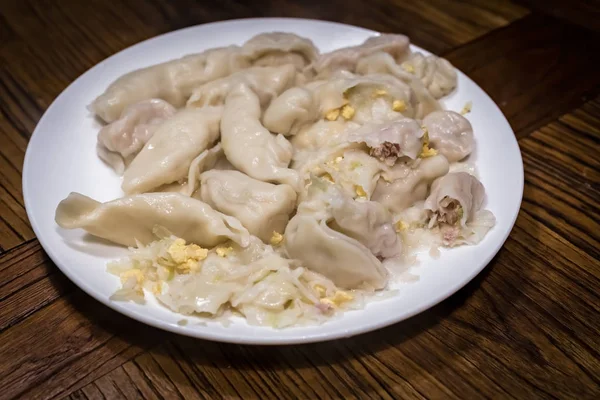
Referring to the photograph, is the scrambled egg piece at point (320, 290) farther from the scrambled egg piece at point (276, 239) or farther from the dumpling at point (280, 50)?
the dumpling at point (280, 50)

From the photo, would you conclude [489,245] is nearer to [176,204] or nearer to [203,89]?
[176,204]

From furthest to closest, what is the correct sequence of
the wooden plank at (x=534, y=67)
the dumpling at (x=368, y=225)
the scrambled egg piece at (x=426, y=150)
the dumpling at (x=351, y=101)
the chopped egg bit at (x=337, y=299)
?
1. the wooden plank at (x=534, y=67)
2. the dumpling at (x=351, y=101)
3. the scrambled egg piece at (x=426, y=150)
4. the dumpling at (x=368, y=225)
5. the chopped egg bit at (x=337, y=299)

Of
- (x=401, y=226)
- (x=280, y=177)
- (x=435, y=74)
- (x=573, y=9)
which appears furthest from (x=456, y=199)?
(x=573, y=9)

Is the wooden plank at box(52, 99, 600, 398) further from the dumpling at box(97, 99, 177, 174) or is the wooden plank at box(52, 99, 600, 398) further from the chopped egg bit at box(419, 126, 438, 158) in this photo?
the dumpling at box(97, 99, 177, 174)

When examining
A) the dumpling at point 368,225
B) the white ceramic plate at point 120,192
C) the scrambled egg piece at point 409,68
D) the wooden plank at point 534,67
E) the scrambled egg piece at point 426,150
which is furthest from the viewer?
the wooden plank at point 534,67

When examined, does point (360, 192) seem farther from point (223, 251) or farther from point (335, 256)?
point (223, 251)

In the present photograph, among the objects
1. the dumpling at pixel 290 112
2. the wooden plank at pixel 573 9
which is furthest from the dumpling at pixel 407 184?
the wooden plank at pixel 573 9
